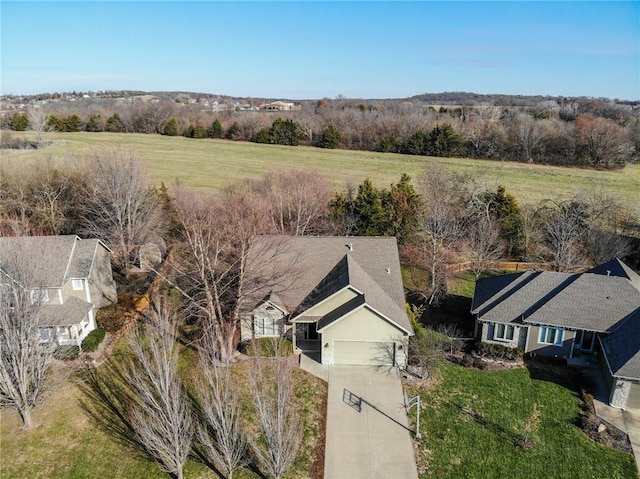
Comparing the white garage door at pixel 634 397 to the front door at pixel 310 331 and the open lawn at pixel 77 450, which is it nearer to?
the open lawn at pixel 77 450

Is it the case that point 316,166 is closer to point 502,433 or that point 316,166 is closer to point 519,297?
point 519,297

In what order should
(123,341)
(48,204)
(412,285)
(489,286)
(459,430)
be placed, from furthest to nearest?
(48,204) < (412,285) < (489,286) < (123,341) < (459,430)

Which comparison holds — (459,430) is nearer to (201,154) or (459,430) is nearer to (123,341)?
(123,341)

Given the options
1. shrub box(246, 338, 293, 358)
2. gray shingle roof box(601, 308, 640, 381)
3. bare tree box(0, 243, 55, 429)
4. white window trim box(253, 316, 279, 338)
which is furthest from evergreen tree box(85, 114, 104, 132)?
gray shingle roof box(601, 308, 640, 381)

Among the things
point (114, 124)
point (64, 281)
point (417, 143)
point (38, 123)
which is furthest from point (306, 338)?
point (114, 124)

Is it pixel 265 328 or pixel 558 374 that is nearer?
pixel 558 374

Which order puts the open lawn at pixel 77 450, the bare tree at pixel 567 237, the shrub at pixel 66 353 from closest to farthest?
1. the open lawn at pixel 77 450
2. the shrub at pixel 66 353
3. the bare tree at pixel 567 237

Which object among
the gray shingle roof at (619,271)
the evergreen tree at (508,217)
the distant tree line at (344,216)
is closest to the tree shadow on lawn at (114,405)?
the distant tree line at (344,216)

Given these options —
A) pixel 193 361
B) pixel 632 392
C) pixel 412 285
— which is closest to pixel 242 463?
pixel 193 361
